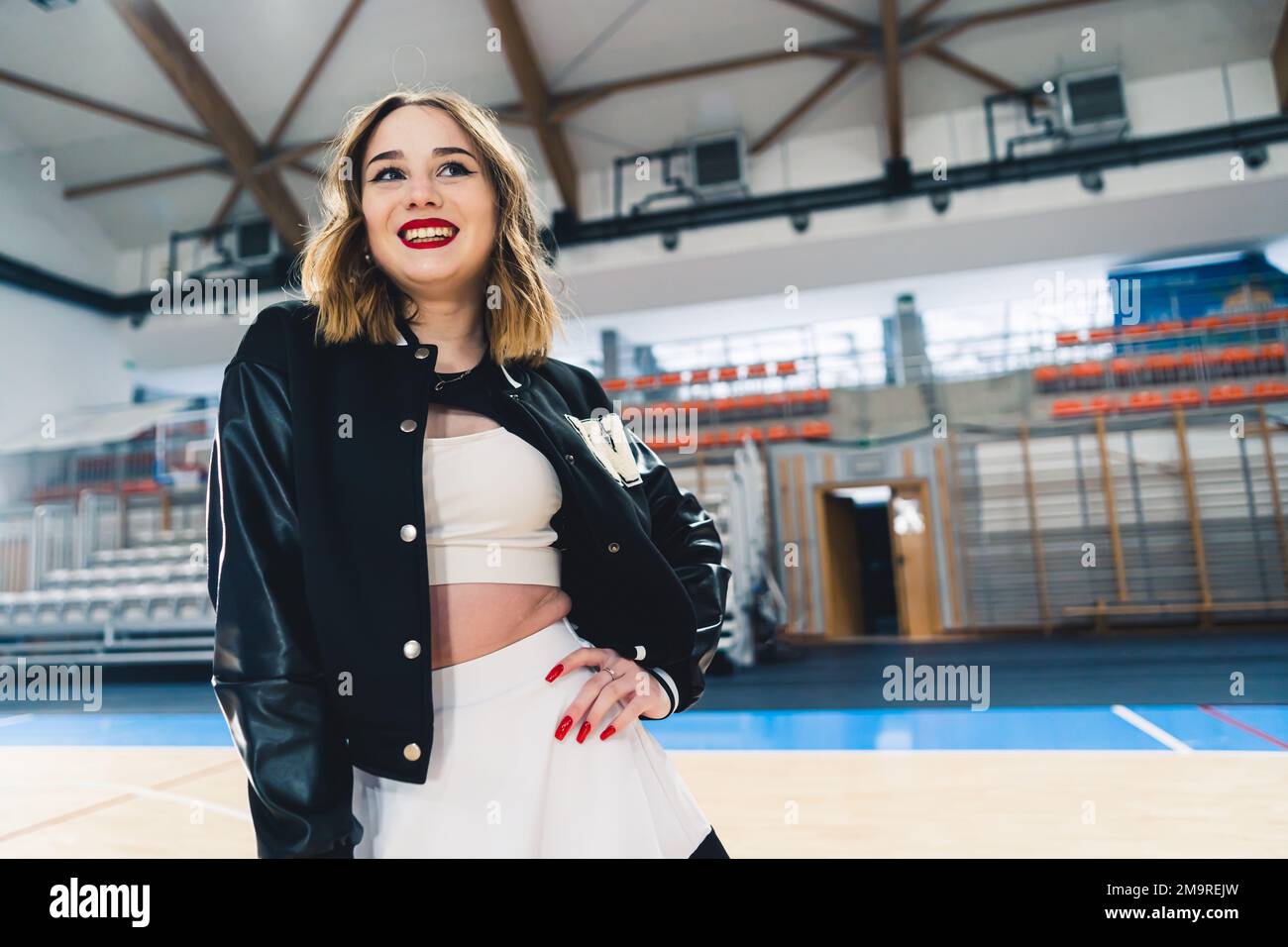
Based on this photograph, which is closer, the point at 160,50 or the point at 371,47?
the point at 160,50

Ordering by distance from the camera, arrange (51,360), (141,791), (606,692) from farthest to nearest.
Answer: (51,360) < (141,791) < (606,692)

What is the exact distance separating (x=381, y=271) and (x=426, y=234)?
→ 0.28 ft

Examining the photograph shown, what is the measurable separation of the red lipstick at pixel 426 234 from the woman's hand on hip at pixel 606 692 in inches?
19.0

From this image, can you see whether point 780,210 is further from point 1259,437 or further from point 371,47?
point 1259,437

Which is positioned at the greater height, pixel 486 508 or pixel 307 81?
pixel 307 81

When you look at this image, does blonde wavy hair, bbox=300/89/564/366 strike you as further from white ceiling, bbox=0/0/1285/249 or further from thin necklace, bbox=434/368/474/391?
white ceiling, bbox=0/0/1285/249

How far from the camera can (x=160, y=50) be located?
8.95 meters

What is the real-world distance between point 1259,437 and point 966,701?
6.88 metres

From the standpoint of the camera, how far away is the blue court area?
145 inches

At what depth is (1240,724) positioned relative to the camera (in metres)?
3.89

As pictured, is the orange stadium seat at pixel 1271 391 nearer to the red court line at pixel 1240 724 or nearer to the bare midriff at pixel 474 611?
the red court line at pixel 1240 724

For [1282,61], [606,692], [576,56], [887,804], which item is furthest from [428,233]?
[1282,61]

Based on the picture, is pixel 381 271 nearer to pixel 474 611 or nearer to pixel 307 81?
pixel 474 611
